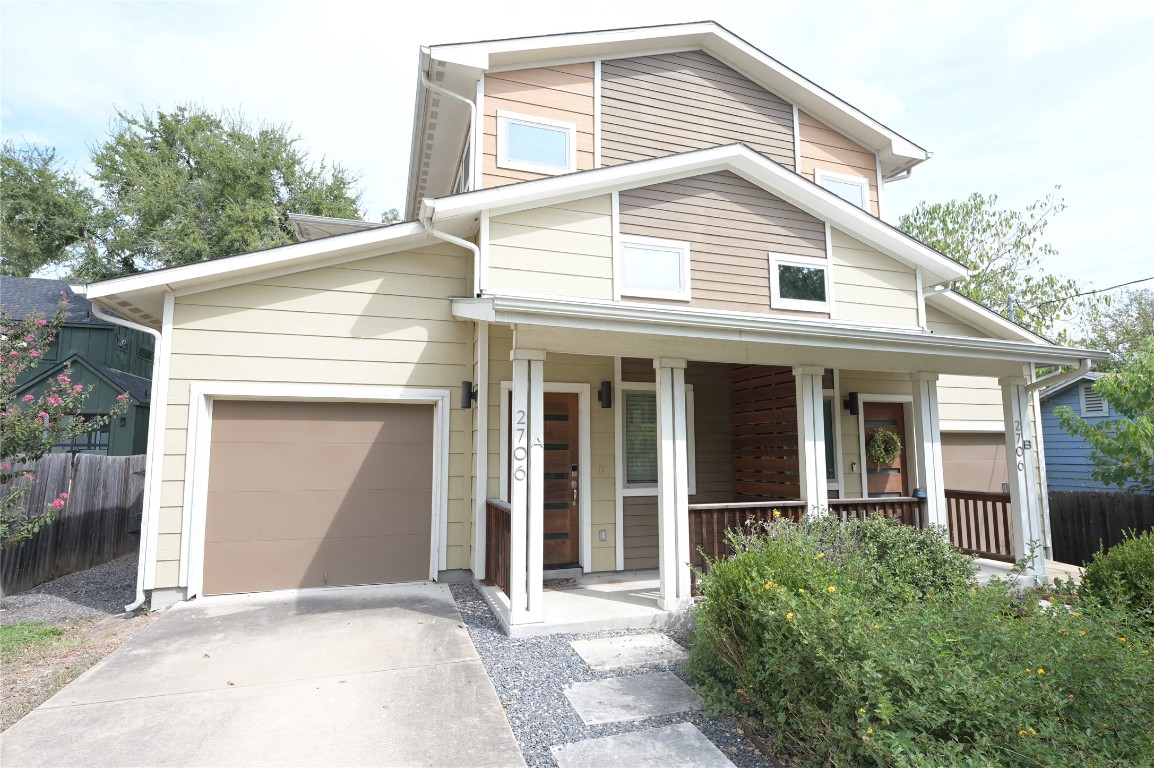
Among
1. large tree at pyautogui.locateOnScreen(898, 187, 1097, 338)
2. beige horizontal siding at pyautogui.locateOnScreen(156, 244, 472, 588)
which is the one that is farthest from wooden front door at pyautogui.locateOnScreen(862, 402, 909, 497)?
large tree at pyautogui.locateOnScreen(898, 187, 1097, 338)

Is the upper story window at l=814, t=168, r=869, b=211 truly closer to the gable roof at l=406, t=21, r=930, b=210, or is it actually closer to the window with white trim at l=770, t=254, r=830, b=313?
the gable roof at l=406, t=21, r=930, b=210

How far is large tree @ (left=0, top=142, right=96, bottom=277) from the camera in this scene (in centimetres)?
1948

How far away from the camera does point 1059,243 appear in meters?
16.2

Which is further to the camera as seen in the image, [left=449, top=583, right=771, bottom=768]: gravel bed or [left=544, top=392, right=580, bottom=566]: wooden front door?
[left=544, top=392, right=580, bottom=566]: wooden front door

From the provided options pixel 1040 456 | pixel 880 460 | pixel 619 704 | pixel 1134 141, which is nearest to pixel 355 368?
pixel 619 704

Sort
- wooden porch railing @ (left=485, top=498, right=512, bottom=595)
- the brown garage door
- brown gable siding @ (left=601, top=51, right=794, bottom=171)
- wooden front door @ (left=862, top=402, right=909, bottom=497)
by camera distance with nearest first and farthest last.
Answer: wooden porch railing @ (left=485, top=498, right=512, bottom=595) → the brown garage door → brown gable siding @ (left=601, top=51, right=794, bottom=171) → wooden front door @ (left=862, top=402, right=909, bottom=497)

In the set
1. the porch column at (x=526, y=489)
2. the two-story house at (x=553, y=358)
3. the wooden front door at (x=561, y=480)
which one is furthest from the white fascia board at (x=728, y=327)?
the wooden front door at (x=561, y=480)

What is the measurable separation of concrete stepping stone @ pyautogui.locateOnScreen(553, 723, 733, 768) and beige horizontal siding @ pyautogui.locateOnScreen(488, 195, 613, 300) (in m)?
4.11

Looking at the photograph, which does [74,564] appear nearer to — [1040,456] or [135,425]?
[135,425]

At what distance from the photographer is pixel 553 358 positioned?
6.59 metres

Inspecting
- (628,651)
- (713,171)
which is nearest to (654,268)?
(713,171)

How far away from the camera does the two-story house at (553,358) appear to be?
5.35 m

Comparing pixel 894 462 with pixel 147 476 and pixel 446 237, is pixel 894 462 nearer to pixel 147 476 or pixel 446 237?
pixel 446 237

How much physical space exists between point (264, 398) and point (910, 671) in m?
5.80
